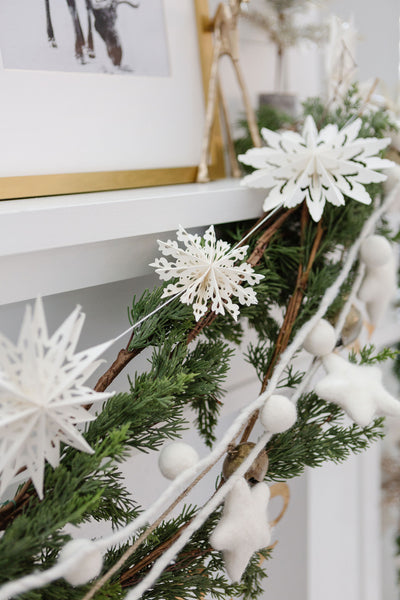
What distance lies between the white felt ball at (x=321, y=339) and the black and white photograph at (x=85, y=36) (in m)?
0.33

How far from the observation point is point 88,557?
0.35m

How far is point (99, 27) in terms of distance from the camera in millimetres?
561

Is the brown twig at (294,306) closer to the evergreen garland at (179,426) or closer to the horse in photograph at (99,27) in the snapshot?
the evergreen garland at (179,426)

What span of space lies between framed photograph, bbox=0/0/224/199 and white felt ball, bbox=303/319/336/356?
0.78 feet

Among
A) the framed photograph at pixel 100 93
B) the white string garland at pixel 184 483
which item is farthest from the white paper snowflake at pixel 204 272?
the framed photograph at pixel 100 93

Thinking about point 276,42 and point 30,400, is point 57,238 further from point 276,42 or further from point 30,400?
point 276,42

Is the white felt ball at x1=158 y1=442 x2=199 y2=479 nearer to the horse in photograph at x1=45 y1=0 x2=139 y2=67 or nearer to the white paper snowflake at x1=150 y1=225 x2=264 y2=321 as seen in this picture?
the white paper snowflake at x1=150 y1=225 x2=264 y2=321

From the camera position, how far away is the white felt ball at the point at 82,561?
0.35m

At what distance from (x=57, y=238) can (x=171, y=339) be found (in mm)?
123

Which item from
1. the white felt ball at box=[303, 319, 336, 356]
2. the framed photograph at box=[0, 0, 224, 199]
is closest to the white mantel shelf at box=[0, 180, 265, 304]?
the framed photograph at box=[0, 0, 224, 199]

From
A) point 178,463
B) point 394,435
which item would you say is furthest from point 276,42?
point 394,435

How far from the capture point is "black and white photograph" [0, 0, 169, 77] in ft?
1.63

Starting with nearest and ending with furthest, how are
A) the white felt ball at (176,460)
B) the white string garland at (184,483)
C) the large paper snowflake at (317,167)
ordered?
the white string garland at (184,483) < the white felt ball at (176,460) < the large paper snowflake at (317,167)

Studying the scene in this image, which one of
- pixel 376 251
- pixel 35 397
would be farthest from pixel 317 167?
pixel 35 397
